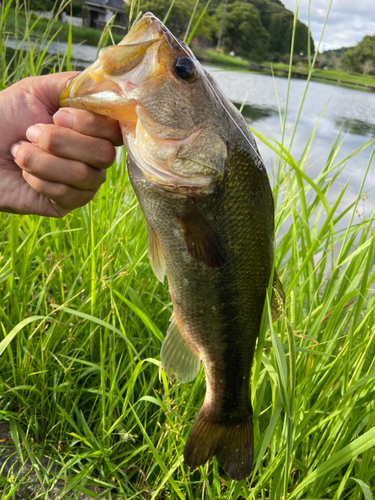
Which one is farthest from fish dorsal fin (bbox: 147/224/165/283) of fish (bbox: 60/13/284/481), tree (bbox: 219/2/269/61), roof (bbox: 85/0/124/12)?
tree (bbox: 219/2/269/61)

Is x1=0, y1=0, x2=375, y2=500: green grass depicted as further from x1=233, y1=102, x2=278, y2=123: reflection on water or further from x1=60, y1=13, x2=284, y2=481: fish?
x1=233, y1=102, x2=278, y2=123: reflection on water

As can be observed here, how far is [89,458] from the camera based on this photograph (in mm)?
1828

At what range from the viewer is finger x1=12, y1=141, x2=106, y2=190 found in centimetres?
137

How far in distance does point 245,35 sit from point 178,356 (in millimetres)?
19897

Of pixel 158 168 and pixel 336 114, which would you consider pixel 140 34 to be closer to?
pixel 158 168

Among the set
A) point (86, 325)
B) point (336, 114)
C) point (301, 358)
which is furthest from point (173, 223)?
point (336, 114)

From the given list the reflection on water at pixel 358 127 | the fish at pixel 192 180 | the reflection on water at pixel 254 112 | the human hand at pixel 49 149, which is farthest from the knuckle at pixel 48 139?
the reflection on water at pixel 358 127

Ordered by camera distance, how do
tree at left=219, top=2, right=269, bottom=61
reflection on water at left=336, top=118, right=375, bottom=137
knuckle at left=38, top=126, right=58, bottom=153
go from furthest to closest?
tree at left=219, top=2, right=269, bottom=61 → reflection on water at left=336, top=118, right=375, bottom=137 → knuckle at left=38, top=126, right=58, bottom=153

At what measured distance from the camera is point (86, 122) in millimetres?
1277

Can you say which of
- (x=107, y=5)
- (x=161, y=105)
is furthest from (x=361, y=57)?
(x=161, y=105)

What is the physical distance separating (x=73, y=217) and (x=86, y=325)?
63 cm

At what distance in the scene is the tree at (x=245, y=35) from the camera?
17.9m

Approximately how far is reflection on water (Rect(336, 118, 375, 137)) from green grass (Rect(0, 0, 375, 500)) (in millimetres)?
9260

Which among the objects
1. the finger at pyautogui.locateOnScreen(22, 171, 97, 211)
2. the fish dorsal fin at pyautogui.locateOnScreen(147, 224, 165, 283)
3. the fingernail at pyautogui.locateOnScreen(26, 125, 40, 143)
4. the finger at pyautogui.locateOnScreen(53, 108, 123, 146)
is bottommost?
the fish dorsal fin at pyautogui.locateOnScreen(147, 224, 165, 283)
